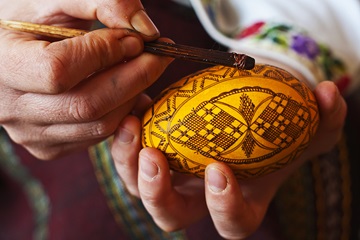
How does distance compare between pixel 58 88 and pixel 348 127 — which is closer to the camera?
pixel 58 88

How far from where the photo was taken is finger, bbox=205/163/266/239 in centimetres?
59

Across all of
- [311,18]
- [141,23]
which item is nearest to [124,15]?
[141,23]

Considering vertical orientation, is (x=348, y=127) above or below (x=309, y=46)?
below

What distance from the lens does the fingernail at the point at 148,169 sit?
60cm

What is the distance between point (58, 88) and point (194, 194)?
1.08 feet

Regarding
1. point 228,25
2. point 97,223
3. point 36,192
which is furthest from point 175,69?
point 36,192

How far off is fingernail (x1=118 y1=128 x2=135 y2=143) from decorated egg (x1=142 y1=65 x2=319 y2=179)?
0.08ft

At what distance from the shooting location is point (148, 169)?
61 cm

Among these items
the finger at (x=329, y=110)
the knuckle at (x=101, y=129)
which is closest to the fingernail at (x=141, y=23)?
the knuckle at (x=101, y=129)

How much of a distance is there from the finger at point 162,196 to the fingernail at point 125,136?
0.12 ft

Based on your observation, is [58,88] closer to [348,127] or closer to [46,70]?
[46,70]

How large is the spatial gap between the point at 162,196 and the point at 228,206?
0.09m

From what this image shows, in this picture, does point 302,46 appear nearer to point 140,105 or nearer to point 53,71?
point 140,105

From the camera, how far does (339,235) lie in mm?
840
